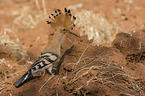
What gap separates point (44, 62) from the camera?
2.79 metres

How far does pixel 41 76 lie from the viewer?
2.63m

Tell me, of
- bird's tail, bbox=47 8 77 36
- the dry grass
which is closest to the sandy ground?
bird's tail, bbox=47 8 77 36

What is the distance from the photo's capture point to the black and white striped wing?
267cm

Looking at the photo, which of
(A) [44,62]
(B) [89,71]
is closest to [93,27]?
(A) [44,62]

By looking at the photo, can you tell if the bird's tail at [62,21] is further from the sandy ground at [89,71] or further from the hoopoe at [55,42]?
the sandy ground at [89,71]

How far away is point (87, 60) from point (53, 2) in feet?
21.4

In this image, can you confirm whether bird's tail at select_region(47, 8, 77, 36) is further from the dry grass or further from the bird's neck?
the dry grass

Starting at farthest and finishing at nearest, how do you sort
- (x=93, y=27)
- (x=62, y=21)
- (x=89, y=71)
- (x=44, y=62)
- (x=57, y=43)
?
(x=93, y=27) < (x=57, y=43) < (x=62, y=21) < (x=44, y=62) < (x=89, y=71)

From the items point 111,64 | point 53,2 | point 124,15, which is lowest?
point 111,64

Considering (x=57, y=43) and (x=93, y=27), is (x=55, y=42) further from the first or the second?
(x=93, y=27)

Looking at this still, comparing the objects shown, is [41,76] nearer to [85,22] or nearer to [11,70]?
[11,70]

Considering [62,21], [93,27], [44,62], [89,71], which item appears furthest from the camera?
[93,27]

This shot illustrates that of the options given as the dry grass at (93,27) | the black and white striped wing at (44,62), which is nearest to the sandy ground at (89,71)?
the black and white striped wing at (44,62)

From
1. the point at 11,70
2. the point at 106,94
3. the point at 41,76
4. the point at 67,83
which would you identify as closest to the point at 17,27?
the point at 11,70
